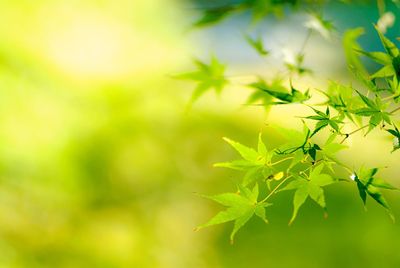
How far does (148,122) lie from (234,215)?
3061mm

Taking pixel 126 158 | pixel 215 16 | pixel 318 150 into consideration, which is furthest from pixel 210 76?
pixel 126 158

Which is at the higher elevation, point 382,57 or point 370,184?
point 382,57

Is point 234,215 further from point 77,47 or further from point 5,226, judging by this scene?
point 77,47

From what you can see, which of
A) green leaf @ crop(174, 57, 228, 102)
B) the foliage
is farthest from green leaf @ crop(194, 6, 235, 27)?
the foliage

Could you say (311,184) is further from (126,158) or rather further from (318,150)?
(126,158)

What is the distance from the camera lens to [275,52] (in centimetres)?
134

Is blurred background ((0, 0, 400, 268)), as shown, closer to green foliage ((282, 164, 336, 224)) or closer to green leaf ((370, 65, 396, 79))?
green leaf ((370, 65, 396, 79))

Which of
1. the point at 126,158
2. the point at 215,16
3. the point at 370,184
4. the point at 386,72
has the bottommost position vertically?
the point at 370,184

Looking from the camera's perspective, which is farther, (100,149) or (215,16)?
(100,149)

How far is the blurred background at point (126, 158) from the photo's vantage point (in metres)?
3.18

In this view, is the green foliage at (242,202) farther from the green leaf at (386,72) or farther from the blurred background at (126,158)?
the blurred background at (126,158)

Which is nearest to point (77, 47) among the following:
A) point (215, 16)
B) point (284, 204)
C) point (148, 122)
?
point (148, 122)

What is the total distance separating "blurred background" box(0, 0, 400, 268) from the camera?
10.4 feet

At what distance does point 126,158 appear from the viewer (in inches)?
148
